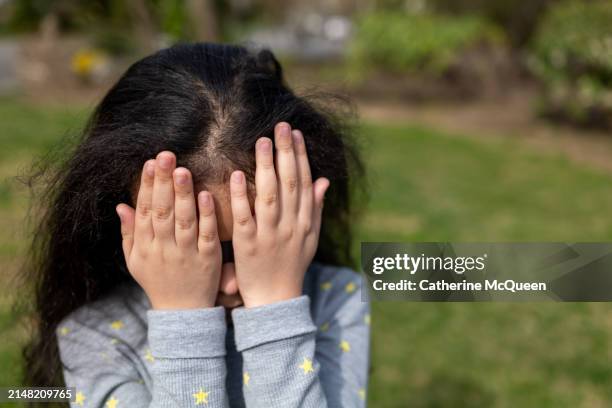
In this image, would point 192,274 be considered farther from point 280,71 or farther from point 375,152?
point 375,152

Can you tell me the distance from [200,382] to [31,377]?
66 centimetres

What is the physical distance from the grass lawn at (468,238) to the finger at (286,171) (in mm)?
535

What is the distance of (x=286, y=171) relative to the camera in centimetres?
125

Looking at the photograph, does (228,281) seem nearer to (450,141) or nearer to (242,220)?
(242,220)

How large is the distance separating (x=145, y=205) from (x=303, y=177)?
30cm

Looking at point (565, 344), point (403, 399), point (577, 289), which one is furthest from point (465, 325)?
point (577, 289)

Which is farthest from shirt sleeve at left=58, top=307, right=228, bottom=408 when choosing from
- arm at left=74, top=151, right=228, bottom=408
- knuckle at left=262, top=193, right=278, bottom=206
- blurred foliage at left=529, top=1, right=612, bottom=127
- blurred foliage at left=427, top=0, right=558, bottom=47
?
blurred foliage at left=427, top=0, right=558, bottom=47

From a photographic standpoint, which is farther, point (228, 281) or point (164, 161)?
point (228, 281)

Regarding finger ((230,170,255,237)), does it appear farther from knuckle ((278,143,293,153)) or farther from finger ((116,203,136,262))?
finger ((116,203,136,262))

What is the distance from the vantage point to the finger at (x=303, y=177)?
1.29 m

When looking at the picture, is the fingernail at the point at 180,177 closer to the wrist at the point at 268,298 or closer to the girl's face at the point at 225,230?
the girl's face at the point at 225,230

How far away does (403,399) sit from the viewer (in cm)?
310
